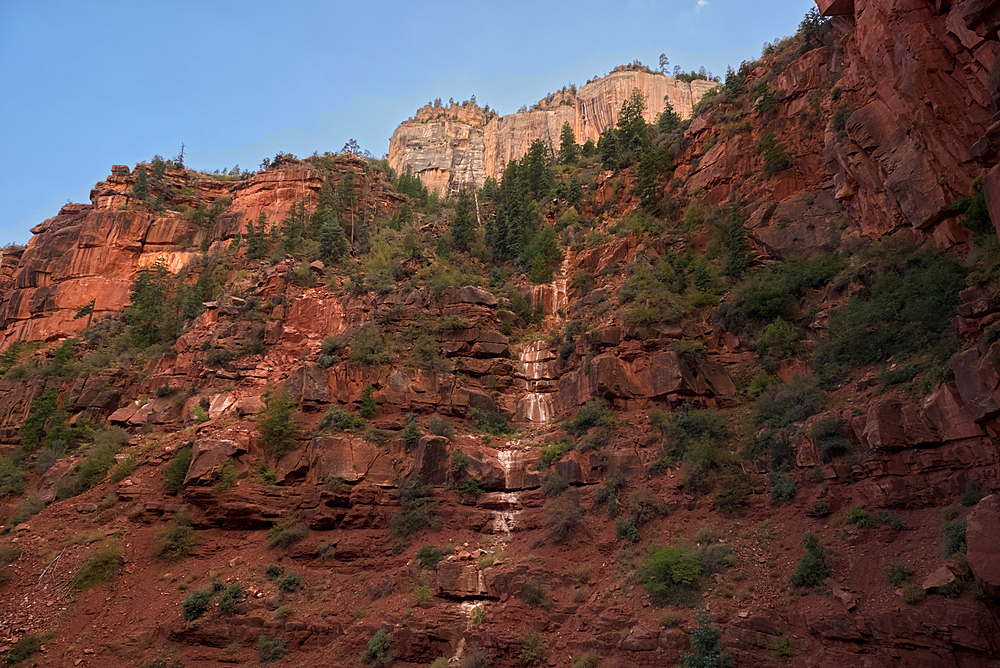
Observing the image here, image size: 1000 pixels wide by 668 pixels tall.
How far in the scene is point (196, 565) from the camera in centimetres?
2555

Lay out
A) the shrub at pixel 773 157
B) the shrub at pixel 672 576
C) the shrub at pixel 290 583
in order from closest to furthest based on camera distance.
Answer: the shrub at pixel 672 576
the shrub at pixel 290 583
the shrub at pixel 773 157

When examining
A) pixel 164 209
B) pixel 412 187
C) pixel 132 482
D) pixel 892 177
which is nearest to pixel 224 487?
pixel 132 482

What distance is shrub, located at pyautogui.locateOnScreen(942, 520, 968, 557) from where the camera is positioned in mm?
14514

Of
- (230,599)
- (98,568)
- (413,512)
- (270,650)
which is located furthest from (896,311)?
(98,568)

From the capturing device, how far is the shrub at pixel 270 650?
22.2m

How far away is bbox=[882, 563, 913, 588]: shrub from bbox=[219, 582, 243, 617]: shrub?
895 inches

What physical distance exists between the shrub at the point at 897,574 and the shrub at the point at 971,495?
2.36 metres

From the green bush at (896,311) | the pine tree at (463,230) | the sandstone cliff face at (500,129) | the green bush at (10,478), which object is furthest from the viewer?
the sandstone cliff face at (500,129)

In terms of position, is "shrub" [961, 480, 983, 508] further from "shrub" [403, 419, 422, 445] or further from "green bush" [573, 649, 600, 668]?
"shrub" [403, 419, 422, 445]

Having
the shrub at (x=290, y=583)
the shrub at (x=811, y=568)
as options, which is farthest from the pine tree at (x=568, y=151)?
the shrub at (x=811, y=568)

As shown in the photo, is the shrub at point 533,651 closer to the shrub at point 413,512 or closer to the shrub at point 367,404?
the shrub at point 413,512

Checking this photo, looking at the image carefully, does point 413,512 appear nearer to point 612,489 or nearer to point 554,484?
point 554,484

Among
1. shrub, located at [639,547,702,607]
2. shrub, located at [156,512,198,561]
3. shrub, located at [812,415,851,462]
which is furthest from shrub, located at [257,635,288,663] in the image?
shrub, located at [812,415,851,462]

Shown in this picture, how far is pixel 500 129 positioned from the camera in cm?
9931
